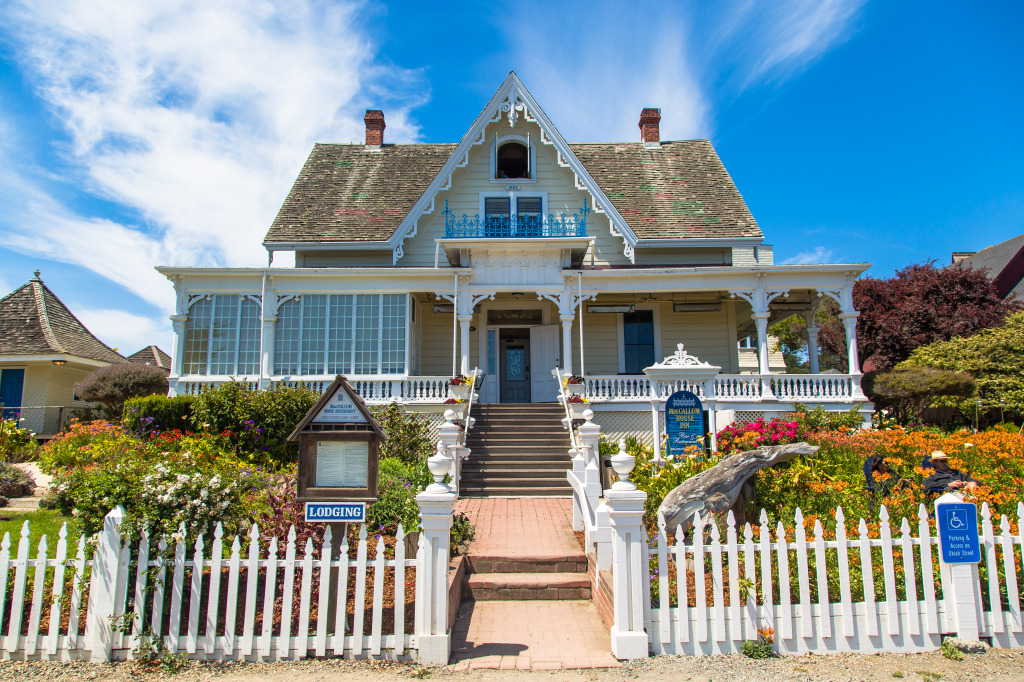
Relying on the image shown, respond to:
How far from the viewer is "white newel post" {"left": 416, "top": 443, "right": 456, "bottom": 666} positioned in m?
4.90

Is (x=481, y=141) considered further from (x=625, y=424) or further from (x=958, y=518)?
(x=958, y=518)

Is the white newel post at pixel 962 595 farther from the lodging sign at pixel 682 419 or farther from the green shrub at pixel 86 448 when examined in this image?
the green shrub at pixel 86 448

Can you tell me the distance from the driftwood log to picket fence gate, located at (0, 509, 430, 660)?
2.98 m

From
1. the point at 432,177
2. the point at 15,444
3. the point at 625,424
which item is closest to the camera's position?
the point at 15,444

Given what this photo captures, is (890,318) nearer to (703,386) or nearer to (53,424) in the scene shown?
(703,386)

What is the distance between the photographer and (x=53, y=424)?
1909 centimetres

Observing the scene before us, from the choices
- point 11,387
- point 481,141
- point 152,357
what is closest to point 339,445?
point 481,141

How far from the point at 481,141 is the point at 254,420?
1074cm

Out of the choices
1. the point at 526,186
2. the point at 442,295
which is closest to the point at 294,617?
the point at 442,295

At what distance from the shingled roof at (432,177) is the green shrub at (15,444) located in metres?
7.71

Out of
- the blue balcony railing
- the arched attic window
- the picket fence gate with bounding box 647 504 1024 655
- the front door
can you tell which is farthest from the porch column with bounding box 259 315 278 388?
the picket fence gate with bounding box 647 504 1024 655

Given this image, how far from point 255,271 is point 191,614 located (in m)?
12.6

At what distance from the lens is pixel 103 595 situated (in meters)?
5.01

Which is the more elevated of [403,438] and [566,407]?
[566,407]
